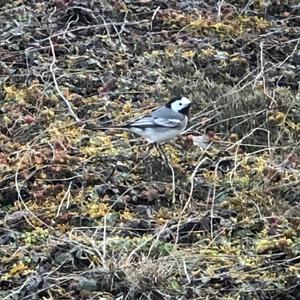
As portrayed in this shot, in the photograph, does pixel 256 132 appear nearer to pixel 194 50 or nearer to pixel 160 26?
pixel 194 50

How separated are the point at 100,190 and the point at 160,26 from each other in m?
2.85

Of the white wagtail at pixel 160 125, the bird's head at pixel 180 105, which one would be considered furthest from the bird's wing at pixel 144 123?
the bird's head at pixel 180 105

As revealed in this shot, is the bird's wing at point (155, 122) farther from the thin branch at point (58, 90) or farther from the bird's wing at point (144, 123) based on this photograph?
the thin branch at point (58, 90)

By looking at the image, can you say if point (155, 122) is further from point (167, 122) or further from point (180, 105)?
point (180, 105)

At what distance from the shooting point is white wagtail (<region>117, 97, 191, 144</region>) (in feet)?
19.1

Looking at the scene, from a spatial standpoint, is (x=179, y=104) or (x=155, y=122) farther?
(x=179, y=104)

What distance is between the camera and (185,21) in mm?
8086

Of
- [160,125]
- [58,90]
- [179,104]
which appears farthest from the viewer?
[58,90]

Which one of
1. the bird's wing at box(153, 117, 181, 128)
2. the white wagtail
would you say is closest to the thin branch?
the white wagtail

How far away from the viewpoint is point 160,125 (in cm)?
583

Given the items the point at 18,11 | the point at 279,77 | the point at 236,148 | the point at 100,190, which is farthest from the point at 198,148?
the point at 18,11

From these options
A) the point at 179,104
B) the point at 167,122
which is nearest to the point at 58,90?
the point at 179,104

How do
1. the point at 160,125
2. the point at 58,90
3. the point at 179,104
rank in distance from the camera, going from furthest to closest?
the point at 58,90 → the point at 179,104 → the point at 160,125

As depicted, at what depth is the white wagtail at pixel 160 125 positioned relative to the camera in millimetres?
5832
